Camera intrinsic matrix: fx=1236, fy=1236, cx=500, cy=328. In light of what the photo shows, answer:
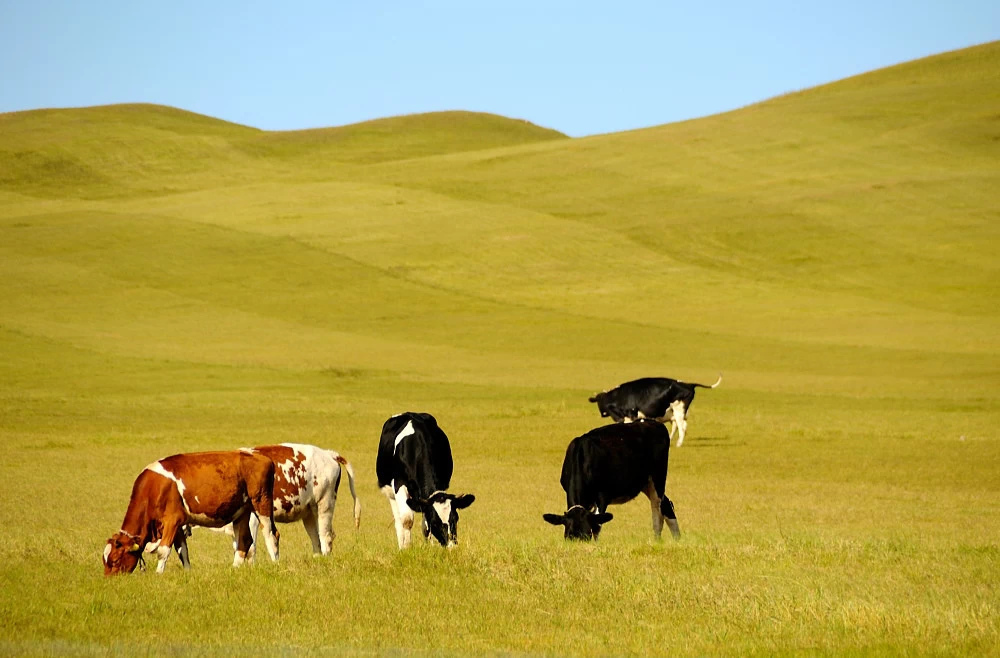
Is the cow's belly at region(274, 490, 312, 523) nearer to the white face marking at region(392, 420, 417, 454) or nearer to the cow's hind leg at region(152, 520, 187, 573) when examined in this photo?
the cow's hind leg at region(152, 520, 187, 573)

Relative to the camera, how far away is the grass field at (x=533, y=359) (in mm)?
9750

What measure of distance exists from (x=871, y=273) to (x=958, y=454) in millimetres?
32184

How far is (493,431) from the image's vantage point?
27641 mm

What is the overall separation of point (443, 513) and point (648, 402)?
1438cm

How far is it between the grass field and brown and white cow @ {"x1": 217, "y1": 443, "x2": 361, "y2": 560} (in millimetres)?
617

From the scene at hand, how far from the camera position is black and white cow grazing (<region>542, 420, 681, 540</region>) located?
1315cm

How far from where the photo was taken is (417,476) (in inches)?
533

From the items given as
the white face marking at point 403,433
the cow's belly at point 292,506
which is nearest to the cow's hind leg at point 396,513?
the white face marking at point 403,433

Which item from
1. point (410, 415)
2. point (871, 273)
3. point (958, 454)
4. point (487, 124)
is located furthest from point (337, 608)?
point (487, 124)

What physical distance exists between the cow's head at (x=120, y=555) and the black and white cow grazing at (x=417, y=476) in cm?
304

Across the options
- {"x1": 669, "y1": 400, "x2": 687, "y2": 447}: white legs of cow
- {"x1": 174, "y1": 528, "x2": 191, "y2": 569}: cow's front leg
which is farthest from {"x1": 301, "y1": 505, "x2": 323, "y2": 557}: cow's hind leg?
{"x1": 669, "y1": 400, "x2": 687, "y2": 447}: white legs of cow

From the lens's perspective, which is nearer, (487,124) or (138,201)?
(138,201)

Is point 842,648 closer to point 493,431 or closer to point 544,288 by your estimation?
point 493,431

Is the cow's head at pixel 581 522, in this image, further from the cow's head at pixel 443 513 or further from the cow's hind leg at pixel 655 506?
the cow's hind leg at pixel 655 506
